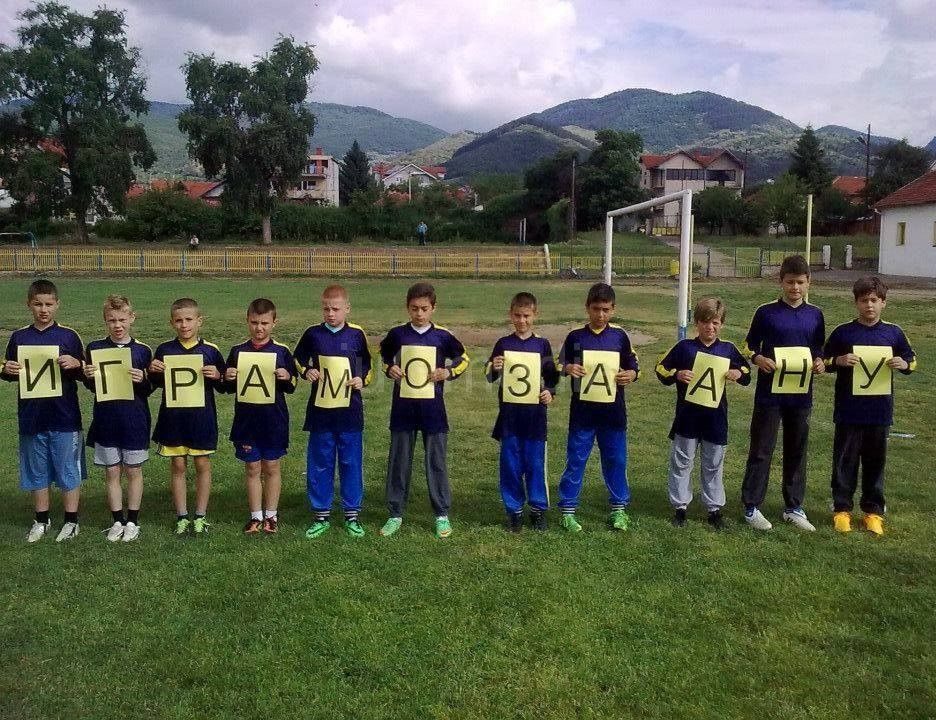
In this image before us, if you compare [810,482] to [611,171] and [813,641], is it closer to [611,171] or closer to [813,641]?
[813,641]

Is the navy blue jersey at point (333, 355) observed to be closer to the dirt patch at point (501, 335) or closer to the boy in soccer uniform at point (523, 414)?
the boy in soccer uniform at point (523, 414)

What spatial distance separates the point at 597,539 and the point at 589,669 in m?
1.76

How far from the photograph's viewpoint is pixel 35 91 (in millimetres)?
52750

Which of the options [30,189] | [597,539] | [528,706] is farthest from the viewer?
[30,189]

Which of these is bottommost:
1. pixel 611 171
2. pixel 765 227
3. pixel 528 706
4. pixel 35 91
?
pixel 528 706

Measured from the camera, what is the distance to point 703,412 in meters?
5.79

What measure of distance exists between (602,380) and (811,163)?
67489mm

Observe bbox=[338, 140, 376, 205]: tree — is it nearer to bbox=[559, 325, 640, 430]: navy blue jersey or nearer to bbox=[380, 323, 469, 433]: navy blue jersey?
bbox=[380, 323, 469, 433]: navy blue jersey

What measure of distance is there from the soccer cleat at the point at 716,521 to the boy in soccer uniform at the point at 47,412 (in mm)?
4519

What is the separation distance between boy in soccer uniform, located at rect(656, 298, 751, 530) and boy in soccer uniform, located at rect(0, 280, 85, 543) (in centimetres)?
421

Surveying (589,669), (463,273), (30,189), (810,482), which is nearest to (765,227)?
(463,273)

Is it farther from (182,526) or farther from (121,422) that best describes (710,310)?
(121,422)

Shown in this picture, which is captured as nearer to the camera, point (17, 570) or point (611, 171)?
point (17, 570)

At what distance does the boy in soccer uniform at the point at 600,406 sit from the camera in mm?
5762
